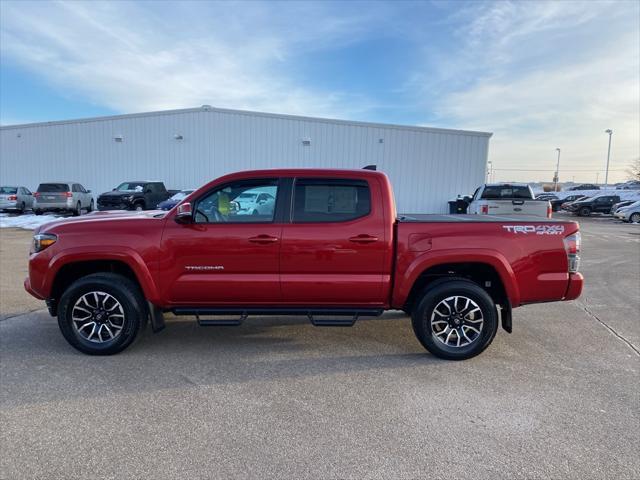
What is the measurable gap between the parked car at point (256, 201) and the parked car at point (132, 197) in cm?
1875

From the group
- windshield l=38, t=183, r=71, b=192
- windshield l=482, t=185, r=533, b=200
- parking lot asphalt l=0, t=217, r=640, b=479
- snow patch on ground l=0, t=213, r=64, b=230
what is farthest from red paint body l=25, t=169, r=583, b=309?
windshield l=38, t=183, r=71, b=192

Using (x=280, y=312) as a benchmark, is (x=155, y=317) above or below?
below

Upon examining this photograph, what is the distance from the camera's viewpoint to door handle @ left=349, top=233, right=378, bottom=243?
4.15 metres

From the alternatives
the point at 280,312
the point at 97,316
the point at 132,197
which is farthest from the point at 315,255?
the point at 132,197

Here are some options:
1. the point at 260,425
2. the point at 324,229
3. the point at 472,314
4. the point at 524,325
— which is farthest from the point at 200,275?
the point at 524,325

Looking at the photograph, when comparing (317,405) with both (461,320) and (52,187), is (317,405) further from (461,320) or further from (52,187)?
(52,187)

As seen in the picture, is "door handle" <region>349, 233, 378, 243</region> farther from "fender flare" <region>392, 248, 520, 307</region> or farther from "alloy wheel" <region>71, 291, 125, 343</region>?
"alloy wheel" <region>71, 291, 125, 343</region>

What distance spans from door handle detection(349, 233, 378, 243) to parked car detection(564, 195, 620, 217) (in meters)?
34.3

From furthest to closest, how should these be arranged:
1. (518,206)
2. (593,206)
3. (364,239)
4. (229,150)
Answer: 1. (593,206)
2. (229,150)
3. (518,206)
4. (364,239)

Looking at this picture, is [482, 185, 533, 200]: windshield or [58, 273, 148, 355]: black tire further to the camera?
[482, 185, 533, 200]: windshield

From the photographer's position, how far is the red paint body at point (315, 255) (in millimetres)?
4160

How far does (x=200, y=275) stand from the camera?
4242 millimetres

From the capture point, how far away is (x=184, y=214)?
4.15 m

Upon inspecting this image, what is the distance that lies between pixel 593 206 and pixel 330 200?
35283 mm
